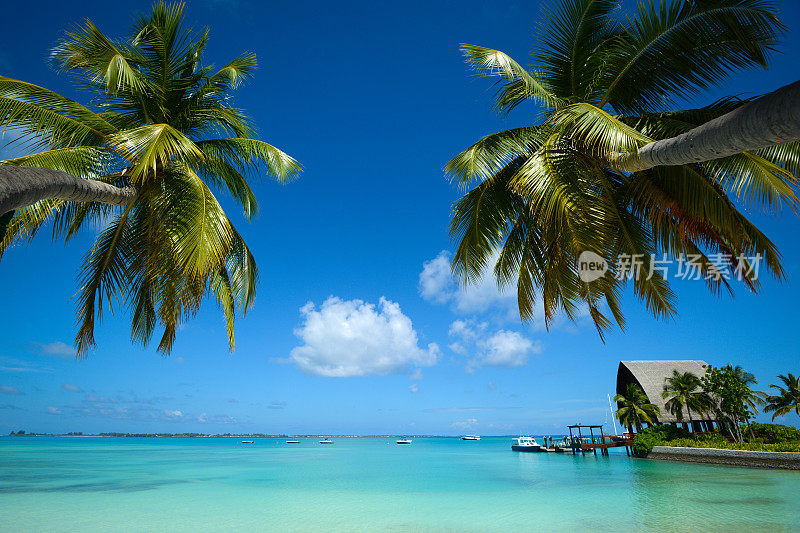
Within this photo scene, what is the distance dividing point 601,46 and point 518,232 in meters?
2.88

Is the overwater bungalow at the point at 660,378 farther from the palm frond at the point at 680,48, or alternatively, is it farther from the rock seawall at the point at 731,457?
the palm frond at the point at 680,48

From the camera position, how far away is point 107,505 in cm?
1408

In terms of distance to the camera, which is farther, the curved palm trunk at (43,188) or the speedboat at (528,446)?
the speedboat at (528,446)

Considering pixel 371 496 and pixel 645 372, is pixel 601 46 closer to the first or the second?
pixel 371 496

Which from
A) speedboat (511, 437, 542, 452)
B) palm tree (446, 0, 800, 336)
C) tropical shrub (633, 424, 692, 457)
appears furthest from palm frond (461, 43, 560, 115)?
speedboat (511, 437, 542, 452)

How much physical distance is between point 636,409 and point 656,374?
324 centimetres

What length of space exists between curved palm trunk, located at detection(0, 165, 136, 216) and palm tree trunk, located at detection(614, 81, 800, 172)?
4705 mm

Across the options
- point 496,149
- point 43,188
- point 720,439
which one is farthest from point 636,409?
point 43,188

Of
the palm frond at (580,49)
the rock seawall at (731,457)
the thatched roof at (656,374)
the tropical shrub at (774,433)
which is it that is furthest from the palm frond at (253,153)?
the thatched roof at (656,374)

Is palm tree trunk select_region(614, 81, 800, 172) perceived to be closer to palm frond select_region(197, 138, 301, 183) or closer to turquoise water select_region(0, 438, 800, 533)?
palm frond select_region(197, 138, 301, 183)

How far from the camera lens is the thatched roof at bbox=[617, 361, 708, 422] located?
29.2 meters

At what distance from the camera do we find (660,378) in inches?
1211

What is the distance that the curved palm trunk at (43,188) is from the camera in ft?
10.6

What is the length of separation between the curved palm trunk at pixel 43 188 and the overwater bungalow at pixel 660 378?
3157 cm
